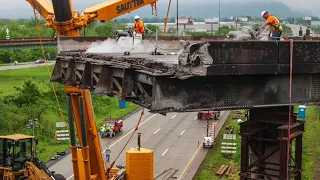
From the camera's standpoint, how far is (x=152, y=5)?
20.3 meters

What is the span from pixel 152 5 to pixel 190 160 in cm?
1158

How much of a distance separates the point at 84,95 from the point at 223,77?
7931 mm

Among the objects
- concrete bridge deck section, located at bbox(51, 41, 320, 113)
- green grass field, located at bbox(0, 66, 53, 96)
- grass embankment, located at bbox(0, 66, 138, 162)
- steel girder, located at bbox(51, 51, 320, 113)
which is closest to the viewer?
concrete bridge deck section, located at bbox(51, 41, 320, 113)

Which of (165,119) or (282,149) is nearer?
(282,149)

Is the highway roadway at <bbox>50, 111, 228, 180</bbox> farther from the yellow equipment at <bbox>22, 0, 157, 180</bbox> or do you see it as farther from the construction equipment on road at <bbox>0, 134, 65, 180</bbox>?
the yellow equipment at <bbox>22, 0, 157, 180</bbox>

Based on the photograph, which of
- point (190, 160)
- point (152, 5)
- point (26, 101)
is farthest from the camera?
point (26, 101)

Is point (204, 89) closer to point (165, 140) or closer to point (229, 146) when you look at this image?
point (229, 146)

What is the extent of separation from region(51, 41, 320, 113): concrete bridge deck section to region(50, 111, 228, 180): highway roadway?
16.6 m

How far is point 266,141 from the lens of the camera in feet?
32.2

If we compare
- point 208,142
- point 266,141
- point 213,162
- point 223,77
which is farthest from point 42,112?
point 223,77

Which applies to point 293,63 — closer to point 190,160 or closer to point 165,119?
point 190,160

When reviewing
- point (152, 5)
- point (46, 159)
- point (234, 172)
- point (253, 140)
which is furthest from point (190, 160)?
point (253, 140)

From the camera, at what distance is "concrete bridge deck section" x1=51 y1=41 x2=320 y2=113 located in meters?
8.09

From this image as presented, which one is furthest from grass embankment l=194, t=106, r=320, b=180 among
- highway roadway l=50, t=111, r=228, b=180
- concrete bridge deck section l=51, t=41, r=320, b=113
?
concrete bridge deck section l=51, t=41, r=320, b=113
